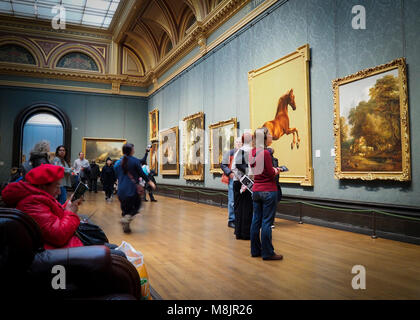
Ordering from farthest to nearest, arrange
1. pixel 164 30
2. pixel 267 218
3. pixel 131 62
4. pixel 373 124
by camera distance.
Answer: pixel 131 62 < pixel 164 30 < pixel 373 124 < pixel 267 218

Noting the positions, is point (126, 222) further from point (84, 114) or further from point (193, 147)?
point (84, 114)

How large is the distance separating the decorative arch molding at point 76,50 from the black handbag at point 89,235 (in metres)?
20.0

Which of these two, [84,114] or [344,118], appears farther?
[84,114]

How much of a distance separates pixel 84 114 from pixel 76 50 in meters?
3.94

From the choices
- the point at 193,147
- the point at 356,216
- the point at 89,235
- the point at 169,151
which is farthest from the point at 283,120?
the point at 169,151

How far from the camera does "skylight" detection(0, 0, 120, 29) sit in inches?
679

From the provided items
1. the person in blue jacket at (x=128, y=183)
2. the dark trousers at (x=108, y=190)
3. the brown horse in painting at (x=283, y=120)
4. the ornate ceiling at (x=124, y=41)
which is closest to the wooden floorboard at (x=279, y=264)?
the person in blue jacket at (x=128, y=183)

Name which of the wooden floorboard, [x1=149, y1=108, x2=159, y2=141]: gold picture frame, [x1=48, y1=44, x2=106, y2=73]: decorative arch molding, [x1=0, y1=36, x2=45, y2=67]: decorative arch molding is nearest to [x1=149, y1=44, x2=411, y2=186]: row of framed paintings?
the wooden floorboard

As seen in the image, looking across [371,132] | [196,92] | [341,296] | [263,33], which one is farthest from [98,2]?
[341,296]

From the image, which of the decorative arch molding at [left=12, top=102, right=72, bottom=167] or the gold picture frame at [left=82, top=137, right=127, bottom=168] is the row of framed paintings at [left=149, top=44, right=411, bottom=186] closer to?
the gold picture frame at [left=82, top=137, right=127, bottom=168]

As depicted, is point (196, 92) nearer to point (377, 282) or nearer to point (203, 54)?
point (203, 54)

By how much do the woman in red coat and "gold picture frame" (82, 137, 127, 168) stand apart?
19.0 metres

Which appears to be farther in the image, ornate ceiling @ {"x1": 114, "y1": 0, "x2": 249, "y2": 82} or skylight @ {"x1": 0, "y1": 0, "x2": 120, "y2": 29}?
skylight @ {"x1": 0, "y1": 0, "x2": 120, "y2": 29}

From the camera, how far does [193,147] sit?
14.3m
